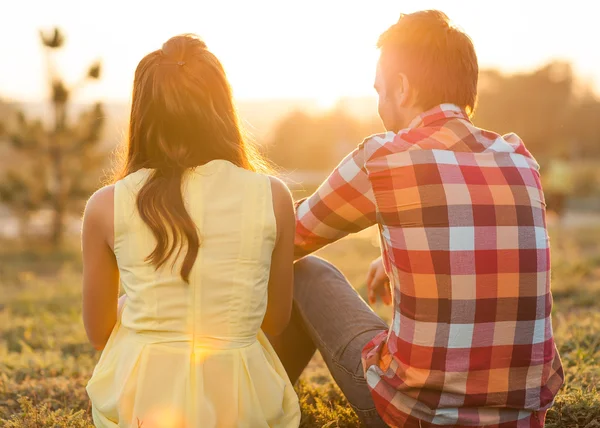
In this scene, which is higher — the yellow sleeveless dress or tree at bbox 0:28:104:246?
the yellow sleeveless dress

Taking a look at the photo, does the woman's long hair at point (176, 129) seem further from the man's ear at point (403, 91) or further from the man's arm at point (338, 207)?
the man's ear at point (403, 91)

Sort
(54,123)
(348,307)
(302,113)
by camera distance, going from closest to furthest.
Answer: (348,307), (54,123), (302,113)

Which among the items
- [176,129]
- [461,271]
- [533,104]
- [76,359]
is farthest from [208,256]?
[533,104]

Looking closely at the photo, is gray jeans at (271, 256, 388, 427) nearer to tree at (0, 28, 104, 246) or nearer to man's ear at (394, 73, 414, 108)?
man's ear at (394, 73, 414, 108)

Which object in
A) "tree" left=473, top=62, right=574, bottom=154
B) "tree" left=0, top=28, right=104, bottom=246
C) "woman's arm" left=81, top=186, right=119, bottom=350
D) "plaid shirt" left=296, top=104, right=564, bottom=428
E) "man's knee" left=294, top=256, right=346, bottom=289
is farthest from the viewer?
"tree" left=473, top=62, right=574, bottom=154

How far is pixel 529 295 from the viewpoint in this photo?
6.01 ft

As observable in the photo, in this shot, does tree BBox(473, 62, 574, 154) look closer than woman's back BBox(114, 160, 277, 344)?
No

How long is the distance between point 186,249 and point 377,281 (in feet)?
3.02

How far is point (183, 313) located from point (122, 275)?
23 centimetres

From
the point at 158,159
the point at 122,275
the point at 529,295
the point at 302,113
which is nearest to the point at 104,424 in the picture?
the point at 122,275

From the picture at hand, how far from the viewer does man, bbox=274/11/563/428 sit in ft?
5.91

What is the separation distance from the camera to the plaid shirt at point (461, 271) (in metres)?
1.80

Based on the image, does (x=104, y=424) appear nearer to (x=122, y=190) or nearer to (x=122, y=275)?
(x=122, y=275)

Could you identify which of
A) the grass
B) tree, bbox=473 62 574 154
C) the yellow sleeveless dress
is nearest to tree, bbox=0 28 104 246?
the grass
